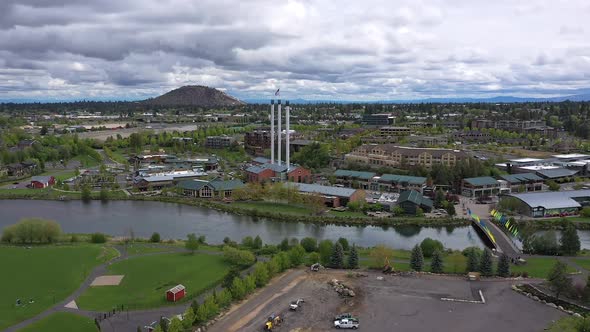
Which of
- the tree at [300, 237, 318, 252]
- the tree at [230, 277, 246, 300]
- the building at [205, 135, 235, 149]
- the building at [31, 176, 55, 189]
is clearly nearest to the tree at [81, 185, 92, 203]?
the building at [31, 176, 55, 189]

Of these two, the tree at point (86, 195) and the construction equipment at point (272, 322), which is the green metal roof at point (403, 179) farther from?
the construction equipment at point (272, 322)

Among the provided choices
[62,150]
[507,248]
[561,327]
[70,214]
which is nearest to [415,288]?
[561,327]

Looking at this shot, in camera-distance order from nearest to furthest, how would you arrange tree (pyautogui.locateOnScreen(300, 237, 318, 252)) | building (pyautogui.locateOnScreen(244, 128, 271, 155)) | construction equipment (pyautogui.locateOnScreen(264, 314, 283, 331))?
construction equipment (pyautogui.locateOnScreen(264, 314, 283, 331)), tree (pyautogui.locateOnScreen(300, 237, 318, 252)), building (pyautogui.locateOnScreen(244, 128, 271, 155))

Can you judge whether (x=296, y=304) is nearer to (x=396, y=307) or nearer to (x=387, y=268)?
(x=396, y=307)

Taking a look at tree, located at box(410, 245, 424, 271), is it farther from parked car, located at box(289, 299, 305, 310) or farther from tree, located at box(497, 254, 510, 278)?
parked car, located at box(289, 299, 305, 310)

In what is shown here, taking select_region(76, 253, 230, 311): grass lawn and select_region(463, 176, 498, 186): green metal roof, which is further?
select_region(463, 176, 498, 186): green metal roof

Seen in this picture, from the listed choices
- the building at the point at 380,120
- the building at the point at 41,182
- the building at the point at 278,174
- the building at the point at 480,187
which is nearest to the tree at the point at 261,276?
the building at the point at 278,174

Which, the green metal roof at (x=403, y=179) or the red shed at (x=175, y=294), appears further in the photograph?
the green metal roof at (x=403, y=179)
